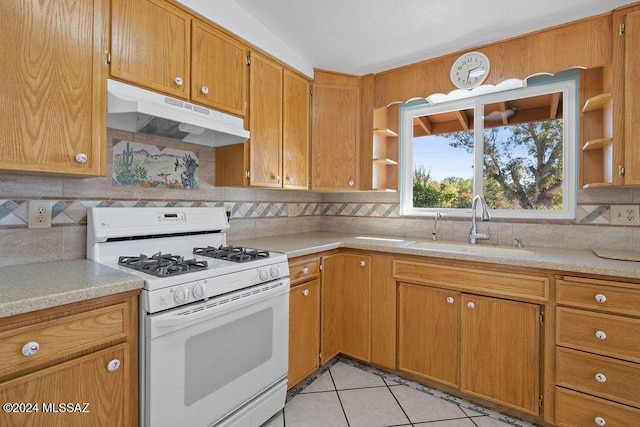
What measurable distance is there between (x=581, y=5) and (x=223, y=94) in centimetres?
214

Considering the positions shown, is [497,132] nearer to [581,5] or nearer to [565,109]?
[565,109]

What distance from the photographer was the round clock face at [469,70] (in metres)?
2.16

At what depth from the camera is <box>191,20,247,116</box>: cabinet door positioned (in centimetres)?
173

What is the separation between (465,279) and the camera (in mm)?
1868

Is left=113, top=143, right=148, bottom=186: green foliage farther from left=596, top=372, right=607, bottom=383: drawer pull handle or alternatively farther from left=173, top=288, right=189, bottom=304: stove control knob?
left=596, top=372, right=607, bottom=383: drawer pull handle

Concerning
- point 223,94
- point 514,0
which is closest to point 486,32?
point 514,0

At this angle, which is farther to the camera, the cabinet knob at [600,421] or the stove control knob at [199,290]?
the cabinet knob at [600,421]

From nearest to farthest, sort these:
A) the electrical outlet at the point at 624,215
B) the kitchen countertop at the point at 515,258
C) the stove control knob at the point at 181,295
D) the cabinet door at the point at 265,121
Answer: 1. the stove control knob at the point at 181,295
2. the kitchen countertop at the point at 515,258
3. the electrical outlet at the point at 624,215
4. the cabinet door at the point at 265,121

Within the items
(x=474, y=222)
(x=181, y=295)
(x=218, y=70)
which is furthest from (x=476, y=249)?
(x=218, y=70)

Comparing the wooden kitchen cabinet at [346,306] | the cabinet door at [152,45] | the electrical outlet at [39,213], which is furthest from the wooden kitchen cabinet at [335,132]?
the electrical outlet at [39,213]

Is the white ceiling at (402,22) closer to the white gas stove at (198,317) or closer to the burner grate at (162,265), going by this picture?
the white gas stove at (198,317)

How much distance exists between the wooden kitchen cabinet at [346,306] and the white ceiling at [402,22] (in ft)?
5.05

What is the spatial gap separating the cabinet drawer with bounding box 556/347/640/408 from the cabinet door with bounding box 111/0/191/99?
96.1 inches

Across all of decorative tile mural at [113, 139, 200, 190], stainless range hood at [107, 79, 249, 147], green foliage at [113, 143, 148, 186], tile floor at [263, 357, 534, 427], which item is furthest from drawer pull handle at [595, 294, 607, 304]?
green foliage at [113, 143, 148, 186]
